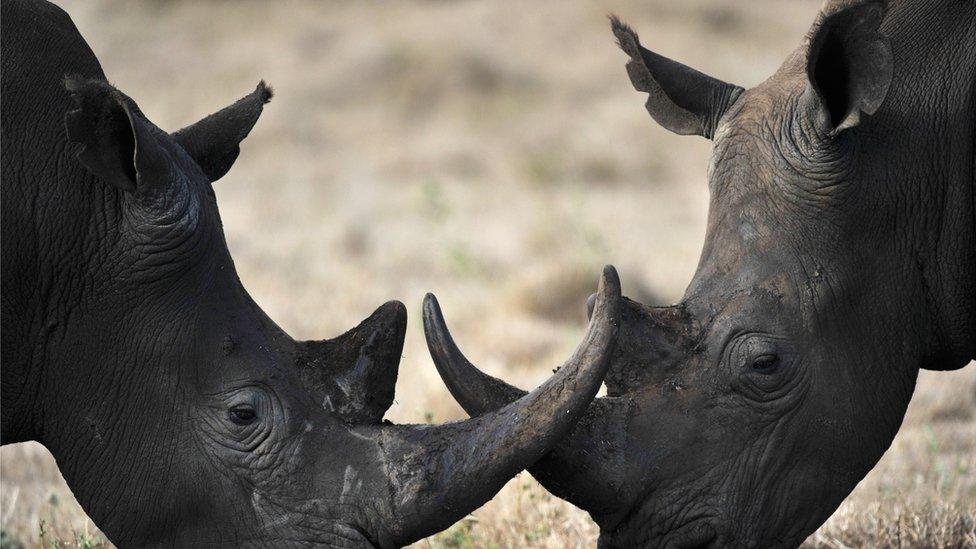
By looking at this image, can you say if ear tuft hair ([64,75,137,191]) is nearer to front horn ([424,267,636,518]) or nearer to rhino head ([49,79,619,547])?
rhino head ([49,79,619,547])

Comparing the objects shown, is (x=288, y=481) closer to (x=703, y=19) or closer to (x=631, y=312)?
(x=631, y=312)

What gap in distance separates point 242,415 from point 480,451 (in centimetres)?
79

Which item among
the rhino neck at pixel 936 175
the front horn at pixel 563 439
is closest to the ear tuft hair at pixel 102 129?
the front horn at pixel 563 439

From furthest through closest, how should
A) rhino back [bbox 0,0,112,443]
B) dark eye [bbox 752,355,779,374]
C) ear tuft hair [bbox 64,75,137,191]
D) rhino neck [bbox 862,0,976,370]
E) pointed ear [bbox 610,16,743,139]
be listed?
pointed ear [bbox 610,16,743,139] < rhino neck [bbox 862,0,976,370] < dark eye [bbox 752,355,779,374] < rhino back [bbox 0,0,112,443] < ear tuft hair [bbox 64,75,137,191]

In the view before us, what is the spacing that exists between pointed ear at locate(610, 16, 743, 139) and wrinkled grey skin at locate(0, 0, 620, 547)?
1280mm

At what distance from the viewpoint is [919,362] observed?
512 cm

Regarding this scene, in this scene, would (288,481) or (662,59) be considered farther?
(662,59)

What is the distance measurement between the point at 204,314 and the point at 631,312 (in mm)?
1460

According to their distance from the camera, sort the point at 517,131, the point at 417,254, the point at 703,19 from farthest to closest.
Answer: the point at 703,19 → the point at 517,131 → the point at 417,254

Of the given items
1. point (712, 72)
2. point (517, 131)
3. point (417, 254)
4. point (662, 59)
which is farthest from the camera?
point (712, 72)

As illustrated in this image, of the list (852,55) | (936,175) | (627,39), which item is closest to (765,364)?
(936,175)

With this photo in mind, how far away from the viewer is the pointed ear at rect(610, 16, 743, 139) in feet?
18.2

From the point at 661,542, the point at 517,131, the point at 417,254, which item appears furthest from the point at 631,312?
the point at 517,131

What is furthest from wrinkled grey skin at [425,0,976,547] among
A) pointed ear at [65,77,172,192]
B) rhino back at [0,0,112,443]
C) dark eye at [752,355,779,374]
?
rhino back at [0,0,112,443]
